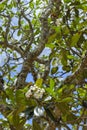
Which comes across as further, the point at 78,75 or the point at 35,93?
the point at 78,75

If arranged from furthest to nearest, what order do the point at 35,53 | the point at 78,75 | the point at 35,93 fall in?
the point at 35,53 < the point at 78,75 < the point at 35,93

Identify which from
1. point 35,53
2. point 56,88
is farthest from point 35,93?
point 35,53

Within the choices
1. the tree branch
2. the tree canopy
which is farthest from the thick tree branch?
the tree branch

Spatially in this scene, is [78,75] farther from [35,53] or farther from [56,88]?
[35,53]

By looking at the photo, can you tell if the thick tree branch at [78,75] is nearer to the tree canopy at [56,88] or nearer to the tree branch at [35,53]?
the tree canopy at [56,88]

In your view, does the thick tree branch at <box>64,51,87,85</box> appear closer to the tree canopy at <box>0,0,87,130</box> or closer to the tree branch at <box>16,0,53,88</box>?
the tree canopy at <box>0,0,87,130</box>

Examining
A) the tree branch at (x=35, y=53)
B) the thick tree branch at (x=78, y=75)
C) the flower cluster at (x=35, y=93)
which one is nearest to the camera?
the flower cluster at (x=35, y=93)

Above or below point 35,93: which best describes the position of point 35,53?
below

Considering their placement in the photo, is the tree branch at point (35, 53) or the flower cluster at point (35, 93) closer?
the flower cluster at point (35, 93)

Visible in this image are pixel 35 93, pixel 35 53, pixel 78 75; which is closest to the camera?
pixel 35 93

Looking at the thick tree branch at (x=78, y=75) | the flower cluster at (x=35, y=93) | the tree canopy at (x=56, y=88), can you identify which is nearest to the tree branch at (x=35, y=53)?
the tree canopy at (x=56, y=88)

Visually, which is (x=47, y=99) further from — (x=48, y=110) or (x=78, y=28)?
(x=78, y=28)

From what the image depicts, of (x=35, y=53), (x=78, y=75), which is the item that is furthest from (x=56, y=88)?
(x=35, y=53)

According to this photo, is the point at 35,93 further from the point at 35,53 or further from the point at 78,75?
the point at 35,53
